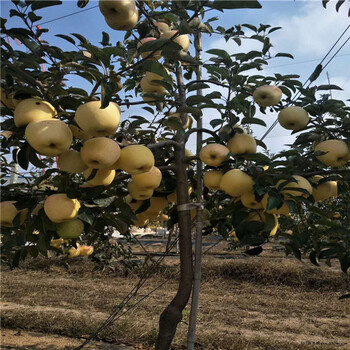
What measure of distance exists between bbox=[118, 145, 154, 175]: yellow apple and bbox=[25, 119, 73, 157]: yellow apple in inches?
7.1

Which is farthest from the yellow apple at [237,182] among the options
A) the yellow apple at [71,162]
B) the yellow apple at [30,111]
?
the yellow apple at [30,111]

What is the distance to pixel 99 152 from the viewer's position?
1.01 metres

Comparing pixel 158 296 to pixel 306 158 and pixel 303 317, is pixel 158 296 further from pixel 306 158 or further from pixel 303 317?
pixel 306 158

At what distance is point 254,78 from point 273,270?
5655 mm

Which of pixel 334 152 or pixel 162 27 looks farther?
pixel 162 27

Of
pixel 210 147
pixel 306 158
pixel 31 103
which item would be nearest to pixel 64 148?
pixel 31 103

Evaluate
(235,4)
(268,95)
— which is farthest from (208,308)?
(235,4)

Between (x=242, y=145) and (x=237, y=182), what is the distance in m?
0.21

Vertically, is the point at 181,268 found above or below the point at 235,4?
below

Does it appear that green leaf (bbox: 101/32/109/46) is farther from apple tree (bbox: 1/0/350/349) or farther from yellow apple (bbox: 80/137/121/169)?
yellow apple (bbox: 80/137/121/169)

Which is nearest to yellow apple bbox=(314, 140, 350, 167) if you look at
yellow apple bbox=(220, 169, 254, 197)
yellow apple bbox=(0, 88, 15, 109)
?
yellow apple bbox=(220, 169, 254, 197)

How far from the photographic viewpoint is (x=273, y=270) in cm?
660

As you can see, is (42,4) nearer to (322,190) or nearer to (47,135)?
(47,135)

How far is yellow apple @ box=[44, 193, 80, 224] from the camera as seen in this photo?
112 cm
